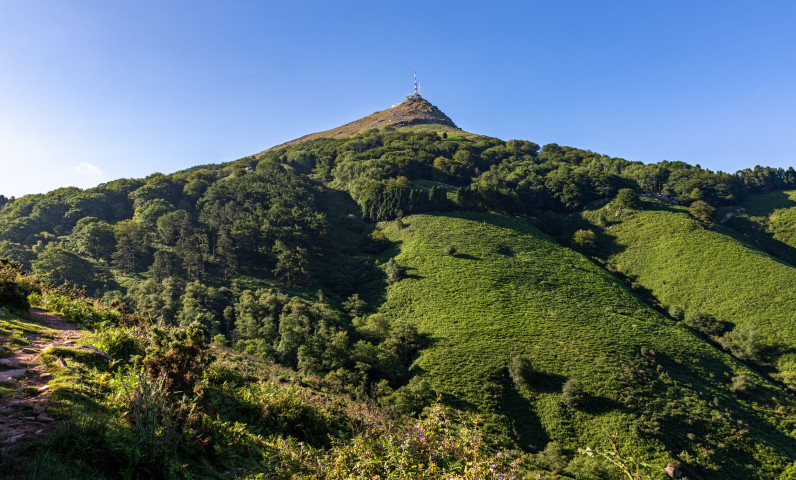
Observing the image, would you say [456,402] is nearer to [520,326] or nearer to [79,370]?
[520,326]

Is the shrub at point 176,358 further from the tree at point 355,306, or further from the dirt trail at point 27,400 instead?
the tree at point 355,306

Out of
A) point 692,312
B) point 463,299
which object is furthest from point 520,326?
point 692,312

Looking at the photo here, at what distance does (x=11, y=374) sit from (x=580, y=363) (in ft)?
149

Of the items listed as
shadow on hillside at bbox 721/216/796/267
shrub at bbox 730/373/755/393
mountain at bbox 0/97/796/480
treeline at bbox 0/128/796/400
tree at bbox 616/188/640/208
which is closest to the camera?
mountain at bbox 0/97/796/480

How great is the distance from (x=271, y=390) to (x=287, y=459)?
6606 mm

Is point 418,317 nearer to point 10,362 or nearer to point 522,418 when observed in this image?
point 522,418

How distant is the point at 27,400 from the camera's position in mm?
6645

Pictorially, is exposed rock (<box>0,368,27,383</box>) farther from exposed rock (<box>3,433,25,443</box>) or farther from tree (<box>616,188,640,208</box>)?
tree (<box>616,188,640,208</box>)

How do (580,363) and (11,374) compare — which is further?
(580,363)

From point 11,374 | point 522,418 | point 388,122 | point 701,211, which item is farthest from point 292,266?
point 388,122

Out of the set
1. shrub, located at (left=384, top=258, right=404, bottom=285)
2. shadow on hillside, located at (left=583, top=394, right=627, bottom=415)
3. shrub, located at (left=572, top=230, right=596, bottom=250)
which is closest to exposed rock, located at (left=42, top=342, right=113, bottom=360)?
shadow on hillside, located at (left=583, top=394, right=627, bottom=415)

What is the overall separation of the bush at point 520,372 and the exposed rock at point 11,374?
126 feet

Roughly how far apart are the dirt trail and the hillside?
63480 mm

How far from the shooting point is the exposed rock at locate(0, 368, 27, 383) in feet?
24.3
